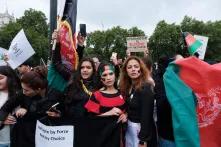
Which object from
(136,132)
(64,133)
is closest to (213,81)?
(136,132)

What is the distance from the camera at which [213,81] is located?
498 centimetres

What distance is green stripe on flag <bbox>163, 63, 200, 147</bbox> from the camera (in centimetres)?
486

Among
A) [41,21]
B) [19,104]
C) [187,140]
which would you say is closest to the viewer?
[187,140]

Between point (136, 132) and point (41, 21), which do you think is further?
point (41, 21)

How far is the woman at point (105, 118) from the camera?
5.51 m

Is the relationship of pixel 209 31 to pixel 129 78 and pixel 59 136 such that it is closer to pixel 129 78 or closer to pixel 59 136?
pixel 129 78

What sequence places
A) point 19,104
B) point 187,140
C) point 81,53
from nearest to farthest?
1. point 187,140
2. point 19,104
3. point 81,53

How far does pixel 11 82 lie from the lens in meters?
6.07

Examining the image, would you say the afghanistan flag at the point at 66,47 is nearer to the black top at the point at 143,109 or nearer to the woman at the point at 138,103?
the woman at the point at 138,103

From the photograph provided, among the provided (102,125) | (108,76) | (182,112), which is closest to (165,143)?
(182,112)

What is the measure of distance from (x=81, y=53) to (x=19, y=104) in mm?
1399

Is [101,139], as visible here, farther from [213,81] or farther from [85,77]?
[213,81]

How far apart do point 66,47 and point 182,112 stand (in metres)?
2.07

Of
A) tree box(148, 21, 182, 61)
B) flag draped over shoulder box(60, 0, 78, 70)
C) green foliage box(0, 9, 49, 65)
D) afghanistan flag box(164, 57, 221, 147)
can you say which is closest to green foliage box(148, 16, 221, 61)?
tree box(148, 21, 182, 61)
